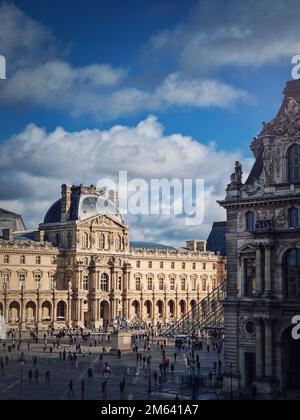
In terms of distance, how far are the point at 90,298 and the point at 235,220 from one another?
2805 inches

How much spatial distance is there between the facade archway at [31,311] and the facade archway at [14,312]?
176cm

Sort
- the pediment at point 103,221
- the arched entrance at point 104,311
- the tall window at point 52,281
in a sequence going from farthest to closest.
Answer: the arched entrance at point 104,311 < the pediment at point 103,221 < the tall window at point 52,281

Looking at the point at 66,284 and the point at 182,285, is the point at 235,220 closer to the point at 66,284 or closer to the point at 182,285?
the point at 66,284

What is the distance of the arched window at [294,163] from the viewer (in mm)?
48625

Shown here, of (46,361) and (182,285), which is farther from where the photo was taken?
(182,285)

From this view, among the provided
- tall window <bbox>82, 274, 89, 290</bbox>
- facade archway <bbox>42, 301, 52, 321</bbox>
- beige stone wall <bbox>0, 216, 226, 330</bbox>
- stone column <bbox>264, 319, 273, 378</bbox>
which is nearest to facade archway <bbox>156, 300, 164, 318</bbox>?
beige stone wall <bbox>0, 216, 226, 330</bbox>

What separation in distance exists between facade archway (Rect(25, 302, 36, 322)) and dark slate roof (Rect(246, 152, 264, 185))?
68397mm

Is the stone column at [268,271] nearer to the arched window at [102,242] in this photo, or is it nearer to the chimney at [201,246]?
the arched window at [102,242]

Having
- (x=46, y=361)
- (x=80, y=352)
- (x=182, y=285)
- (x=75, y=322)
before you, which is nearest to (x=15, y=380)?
(x=46, y=361)

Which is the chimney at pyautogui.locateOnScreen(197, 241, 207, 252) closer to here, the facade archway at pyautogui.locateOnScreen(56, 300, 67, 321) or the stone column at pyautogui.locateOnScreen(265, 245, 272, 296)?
the facade archway at pyautogui.locateOnScreen(56, 300, 67, 321)

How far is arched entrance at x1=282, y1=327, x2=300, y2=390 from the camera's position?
47.2 meters

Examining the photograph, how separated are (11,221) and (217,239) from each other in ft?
179

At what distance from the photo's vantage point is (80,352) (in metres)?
78.0

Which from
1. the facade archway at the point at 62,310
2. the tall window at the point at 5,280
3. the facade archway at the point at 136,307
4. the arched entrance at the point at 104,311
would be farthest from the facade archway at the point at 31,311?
the facade archway at the point at 136,307
